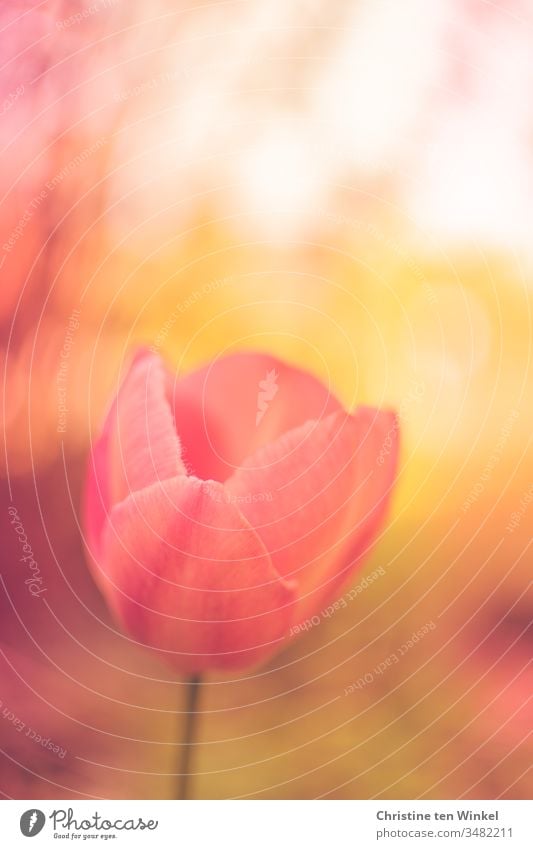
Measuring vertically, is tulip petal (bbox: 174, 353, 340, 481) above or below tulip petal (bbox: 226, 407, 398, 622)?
above

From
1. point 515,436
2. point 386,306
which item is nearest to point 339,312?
point 386,306

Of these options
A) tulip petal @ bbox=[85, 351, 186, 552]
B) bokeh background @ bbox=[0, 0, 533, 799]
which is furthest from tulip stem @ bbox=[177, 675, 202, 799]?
tulip petal @ bbox=[85, 351, 186, 552]

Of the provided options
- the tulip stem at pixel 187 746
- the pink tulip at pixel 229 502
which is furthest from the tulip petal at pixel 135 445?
the tulip stem at pixel 187 746

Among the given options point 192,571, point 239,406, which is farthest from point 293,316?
point 192,571

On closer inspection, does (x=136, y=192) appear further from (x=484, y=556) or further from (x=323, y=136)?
(x=484, y=556)

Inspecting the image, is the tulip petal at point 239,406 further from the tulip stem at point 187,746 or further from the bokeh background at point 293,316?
the tulip stem at point 187,746

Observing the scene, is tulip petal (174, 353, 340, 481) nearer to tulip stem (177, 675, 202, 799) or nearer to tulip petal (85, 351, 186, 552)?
tulip petal (85, 351, 186, 552)

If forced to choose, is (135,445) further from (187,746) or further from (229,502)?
(187,746)
